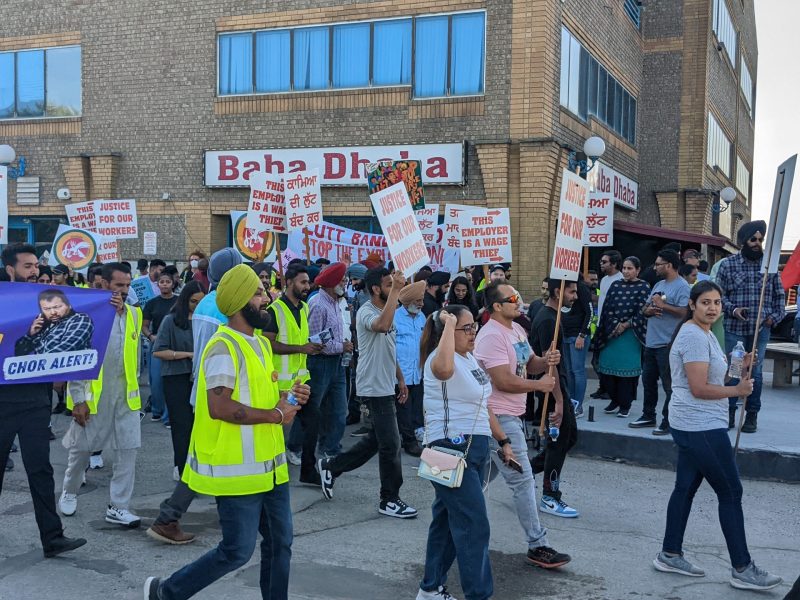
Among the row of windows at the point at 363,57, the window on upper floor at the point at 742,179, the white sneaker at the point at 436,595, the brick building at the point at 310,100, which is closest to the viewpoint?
the white sneaker at the point at 436,595

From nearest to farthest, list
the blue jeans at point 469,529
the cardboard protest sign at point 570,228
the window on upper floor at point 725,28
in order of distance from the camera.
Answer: the blue jeans at point 469,529
the cardboard protest sign at point 570,228
the window on upper floor at point 725,28

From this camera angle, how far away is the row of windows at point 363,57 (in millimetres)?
16484

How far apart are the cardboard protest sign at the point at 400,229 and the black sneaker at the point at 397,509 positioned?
1.84 metres

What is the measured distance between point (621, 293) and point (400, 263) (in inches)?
174

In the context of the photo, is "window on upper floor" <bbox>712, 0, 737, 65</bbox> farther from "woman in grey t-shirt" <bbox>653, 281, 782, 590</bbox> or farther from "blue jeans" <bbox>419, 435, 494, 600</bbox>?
"blue jeans" <bbox>419, 435, 494, 600</bbox>

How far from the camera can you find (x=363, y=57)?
17.3m

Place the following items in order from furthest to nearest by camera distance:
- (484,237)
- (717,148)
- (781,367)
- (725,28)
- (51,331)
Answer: (725,28)
(717,148)
(781,367)
(484,237)
(51,331)

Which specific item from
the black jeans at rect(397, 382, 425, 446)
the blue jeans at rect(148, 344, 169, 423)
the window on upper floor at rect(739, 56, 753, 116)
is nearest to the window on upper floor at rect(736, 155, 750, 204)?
the window on upper floor at rect(739, 56, 753, 116)

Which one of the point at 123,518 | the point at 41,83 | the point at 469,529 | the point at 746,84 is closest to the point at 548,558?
the point at 469,529

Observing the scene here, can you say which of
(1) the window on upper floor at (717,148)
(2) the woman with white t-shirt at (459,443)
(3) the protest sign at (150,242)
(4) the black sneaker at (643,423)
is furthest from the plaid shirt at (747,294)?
(1) the window on upper floor at (717,148)

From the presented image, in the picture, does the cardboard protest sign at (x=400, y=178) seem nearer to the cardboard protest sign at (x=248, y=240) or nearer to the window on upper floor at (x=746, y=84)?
the cardboard protest sign at (x=248, y=240)

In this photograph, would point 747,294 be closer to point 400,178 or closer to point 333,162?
point 400,178

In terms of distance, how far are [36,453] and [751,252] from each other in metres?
7.14

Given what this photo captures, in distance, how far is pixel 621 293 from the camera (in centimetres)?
1072
